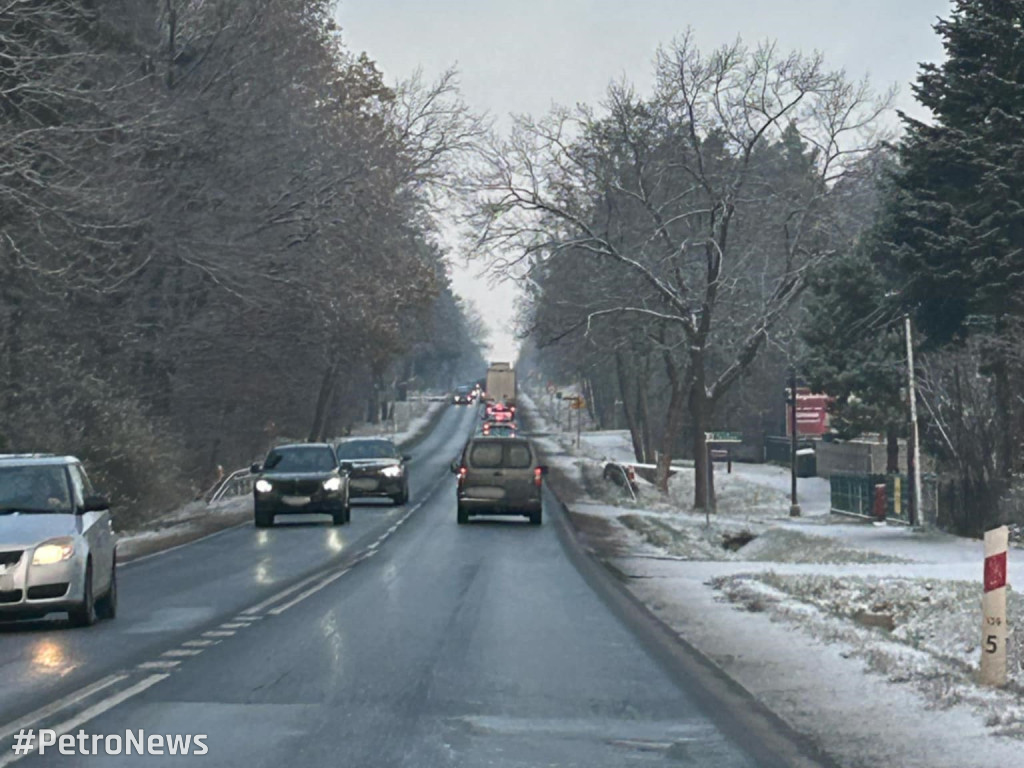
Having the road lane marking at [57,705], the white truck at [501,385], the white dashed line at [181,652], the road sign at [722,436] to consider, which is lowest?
the white dashed line at [181,652]

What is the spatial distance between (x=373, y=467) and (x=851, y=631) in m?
27.9

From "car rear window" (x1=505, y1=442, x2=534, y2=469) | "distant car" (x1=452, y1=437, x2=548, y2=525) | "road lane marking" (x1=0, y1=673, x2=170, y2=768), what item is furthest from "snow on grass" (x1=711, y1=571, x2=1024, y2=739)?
"distant car" (x1=452, y1=437, x2=548, y2=525)

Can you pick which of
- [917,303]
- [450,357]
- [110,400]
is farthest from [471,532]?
[450,357]

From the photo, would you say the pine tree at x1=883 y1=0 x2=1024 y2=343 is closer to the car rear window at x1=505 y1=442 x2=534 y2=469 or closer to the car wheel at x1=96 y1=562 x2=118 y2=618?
the car rear window at x1=505 y1=442 x2=534 y2=469

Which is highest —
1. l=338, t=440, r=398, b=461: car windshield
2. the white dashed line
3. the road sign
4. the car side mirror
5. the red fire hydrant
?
the road sign

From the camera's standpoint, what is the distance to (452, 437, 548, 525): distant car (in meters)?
33.1

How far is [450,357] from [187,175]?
4663 inches

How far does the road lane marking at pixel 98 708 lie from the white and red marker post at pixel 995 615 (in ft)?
19.0

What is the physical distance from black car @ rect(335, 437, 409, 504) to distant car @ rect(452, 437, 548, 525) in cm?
792

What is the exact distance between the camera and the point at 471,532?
1228 inches

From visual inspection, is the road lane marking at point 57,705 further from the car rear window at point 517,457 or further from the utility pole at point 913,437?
the utility pole at point 913,437

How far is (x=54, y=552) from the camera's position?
1413 centimetres

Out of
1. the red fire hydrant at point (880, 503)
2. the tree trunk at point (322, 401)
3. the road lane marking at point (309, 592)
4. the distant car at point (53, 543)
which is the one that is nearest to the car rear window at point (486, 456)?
the road lane marking at point (309, 592)

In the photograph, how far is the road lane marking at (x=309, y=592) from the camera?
16.4 metres
